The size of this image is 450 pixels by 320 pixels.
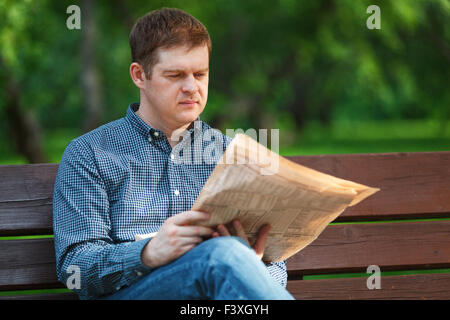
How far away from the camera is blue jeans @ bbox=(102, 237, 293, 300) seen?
5.98 feet

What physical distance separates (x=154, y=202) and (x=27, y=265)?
0.62m

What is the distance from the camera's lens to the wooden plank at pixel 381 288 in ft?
9.10

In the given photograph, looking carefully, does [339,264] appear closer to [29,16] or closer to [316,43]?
[29,16]

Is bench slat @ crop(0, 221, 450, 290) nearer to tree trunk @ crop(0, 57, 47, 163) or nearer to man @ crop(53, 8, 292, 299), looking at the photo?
man @ crop(53, 8, 292, 299)

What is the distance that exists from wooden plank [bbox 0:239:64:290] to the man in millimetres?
310

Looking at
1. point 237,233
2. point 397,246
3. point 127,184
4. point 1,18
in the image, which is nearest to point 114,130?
point 127,184

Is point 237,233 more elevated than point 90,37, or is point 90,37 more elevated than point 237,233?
point 90,37

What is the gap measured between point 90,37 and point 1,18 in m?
4.23

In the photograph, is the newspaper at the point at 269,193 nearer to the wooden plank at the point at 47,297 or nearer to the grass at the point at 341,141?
the wooden plank at the point at 47,297

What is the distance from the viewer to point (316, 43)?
445 inches

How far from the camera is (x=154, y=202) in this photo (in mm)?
2367

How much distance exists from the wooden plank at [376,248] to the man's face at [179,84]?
87 cm

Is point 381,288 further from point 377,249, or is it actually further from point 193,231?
point 193,231
